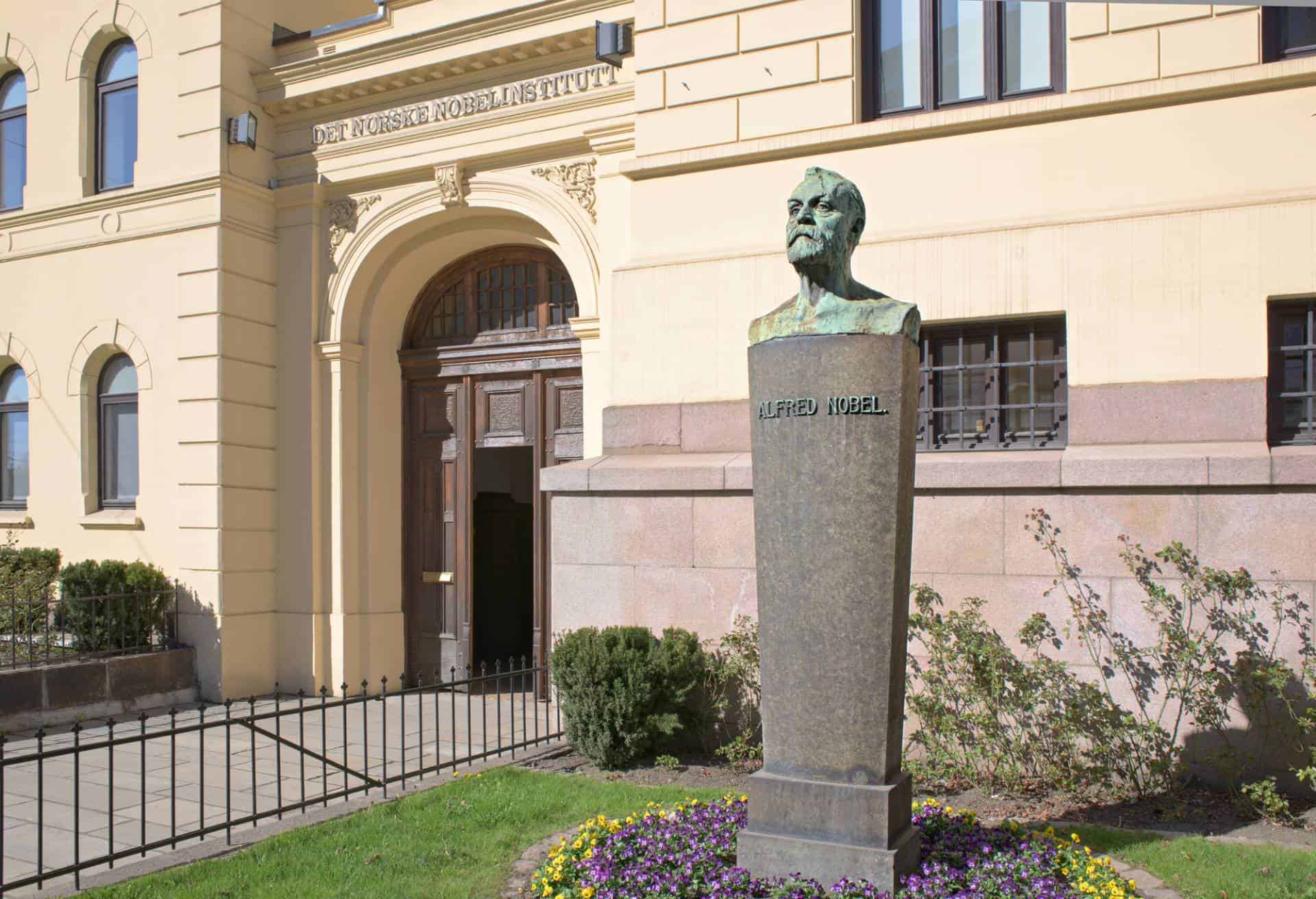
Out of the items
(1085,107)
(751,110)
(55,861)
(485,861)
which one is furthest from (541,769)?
(1085,107)

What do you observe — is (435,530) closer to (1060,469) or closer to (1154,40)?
(1060,469)

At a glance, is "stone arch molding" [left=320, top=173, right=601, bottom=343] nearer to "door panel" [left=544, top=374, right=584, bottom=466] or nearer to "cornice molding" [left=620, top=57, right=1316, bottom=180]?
"door panel" [left=544, top=374, right=584, bottom=466]

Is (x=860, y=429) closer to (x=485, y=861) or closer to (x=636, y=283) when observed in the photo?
(x=485, y=861)

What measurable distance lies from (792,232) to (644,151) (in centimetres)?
480

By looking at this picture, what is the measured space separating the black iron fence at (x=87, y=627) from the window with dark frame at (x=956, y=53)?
8558 millimetres

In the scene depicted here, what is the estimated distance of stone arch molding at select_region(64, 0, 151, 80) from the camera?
1296 cm

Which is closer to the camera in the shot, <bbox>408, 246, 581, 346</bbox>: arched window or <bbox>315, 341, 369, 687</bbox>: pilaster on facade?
<bbox>408, 246, 581, 346</bbox>: arched window

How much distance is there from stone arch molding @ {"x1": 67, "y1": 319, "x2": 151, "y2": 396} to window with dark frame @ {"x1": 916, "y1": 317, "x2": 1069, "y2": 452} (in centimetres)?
865

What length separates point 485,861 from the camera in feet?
20.1

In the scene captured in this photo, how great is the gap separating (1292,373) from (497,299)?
7.94m

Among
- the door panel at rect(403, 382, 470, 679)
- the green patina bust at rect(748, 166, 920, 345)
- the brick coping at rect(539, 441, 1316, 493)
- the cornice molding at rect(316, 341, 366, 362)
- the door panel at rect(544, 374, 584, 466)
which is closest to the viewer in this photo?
the green patina bust at rect(748, 166, 920, 345)

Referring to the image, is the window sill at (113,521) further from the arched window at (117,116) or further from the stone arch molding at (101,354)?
the arched window at (117,116)

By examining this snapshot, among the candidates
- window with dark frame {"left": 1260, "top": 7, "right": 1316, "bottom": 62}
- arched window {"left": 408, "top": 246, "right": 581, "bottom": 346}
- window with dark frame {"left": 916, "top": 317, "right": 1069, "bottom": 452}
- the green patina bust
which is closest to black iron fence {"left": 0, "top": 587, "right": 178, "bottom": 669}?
arched window {"left": 408, "top": 246, "right": 581, "bottom": 346}

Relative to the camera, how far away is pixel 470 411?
12742mm
